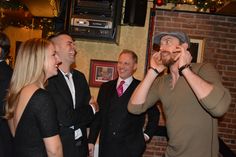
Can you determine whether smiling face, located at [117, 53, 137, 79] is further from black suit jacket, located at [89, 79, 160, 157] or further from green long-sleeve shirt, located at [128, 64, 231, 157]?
green long-sleeve shirt, located at [128, 64, 231, 157]

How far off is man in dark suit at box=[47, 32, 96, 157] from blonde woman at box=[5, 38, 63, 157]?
627 mm

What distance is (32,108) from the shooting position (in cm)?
214

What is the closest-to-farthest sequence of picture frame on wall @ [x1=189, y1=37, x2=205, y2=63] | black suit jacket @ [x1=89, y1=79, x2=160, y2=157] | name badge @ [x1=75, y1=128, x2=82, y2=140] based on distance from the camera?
1. name badge @ [x1=75, y1=128, x2=82, y2=140]
2. black suit jacket @ [x1=89, y1=79, x2=160, y2=157]
3. picture frame on wall @ [x1=189, y1=37, x2=205, y2=63]

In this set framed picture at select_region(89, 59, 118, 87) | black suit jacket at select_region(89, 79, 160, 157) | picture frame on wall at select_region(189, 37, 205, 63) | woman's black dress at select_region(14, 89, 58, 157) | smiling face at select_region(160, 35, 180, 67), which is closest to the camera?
woman's black dress at select_region(14, 89, 58, 157)

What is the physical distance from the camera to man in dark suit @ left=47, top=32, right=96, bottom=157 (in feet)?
9.59

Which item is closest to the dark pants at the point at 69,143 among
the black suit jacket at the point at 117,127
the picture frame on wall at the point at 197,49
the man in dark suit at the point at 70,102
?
the man in dark suit at the point at 70,102

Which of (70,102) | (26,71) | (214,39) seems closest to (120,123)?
(70,102)

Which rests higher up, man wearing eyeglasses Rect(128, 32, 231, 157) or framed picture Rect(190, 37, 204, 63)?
framed picture Rect(190, 37, 204, 63)

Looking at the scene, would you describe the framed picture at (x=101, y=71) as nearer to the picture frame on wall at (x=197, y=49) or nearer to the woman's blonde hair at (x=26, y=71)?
the picture frame on wall at (x=197, y=49)

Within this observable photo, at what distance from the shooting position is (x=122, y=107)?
3877 millimetres

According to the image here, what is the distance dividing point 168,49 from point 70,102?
3.52 feet

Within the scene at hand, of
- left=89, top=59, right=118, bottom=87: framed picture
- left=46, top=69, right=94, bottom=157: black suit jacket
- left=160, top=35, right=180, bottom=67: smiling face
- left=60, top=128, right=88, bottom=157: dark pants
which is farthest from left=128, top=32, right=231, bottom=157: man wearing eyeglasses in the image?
left=89, top=59, right=118, bottom=87: framed picture

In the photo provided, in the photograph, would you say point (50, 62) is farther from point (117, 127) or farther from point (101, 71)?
point (101, 71)

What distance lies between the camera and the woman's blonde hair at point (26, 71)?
223cm
